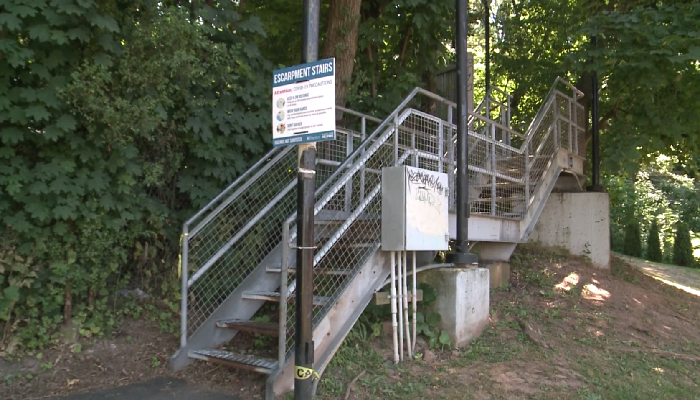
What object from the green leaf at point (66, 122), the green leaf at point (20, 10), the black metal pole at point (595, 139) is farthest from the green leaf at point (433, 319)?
the black metal pole at point (595, 139)

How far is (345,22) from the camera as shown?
8117mm

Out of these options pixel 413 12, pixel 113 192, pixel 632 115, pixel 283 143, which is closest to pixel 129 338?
pixel 113 192

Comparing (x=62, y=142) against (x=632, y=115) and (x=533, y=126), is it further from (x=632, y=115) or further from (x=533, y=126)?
(x=632, y=115)

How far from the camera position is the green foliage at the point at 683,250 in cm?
2248

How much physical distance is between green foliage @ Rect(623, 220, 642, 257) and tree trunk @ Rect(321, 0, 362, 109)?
19.9 metres

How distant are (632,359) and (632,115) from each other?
5.80 meters

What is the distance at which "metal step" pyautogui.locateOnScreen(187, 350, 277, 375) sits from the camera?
4.73 m

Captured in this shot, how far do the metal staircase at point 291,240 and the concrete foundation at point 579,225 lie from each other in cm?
222

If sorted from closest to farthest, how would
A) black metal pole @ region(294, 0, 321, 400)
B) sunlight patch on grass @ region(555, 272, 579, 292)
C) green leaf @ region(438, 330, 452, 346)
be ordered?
black metal pole @ region(294, 0, 321, 400) → green leaf @ region(438, 330, 452, 346) → sunlight patch on grass @ region(555, 272, 579, 292)

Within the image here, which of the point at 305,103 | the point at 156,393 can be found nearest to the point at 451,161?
the point at 305,103

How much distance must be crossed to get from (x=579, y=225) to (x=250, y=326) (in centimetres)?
692

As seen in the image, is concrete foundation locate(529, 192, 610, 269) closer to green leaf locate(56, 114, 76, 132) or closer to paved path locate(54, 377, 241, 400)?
paved path locate(54, 377, 241, 400)

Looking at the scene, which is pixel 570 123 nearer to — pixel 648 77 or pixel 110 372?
pixel 648 77

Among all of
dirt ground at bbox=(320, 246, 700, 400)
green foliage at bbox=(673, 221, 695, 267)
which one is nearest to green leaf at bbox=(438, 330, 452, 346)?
dirt ground at bbox=(320, 246, 700, 400)
